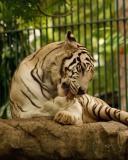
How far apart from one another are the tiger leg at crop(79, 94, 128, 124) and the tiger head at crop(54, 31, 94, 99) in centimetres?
54

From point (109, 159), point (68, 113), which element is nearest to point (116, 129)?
point (109, 159)

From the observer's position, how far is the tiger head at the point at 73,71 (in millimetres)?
3895

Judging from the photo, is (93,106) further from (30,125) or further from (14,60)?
(14,60)

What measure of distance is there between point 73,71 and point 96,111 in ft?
2.61

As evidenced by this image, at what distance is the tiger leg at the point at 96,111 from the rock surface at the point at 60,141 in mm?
585

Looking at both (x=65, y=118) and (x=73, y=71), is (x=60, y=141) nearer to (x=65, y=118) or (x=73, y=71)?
(x=65, y=118)

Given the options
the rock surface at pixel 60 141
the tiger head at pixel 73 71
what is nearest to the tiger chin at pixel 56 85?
the tiger head at pixel 73 71

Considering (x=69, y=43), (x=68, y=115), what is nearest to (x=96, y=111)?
(x=68, y=115)

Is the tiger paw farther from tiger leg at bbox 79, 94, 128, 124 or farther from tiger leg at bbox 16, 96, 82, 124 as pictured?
tiger leg at bbox 79, 94, 128, 124

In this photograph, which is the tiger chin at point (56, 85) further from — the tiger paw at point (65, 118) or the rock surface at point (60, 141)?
the rock surface at point (60, 141)

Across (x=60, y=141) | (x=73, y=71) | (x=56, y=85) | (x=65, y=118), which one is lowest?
(x=60, y=141)

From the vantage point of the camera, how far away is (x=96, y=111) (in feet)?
14.7

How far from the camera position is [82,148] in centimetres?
343

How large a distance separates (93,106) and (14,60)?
393cm
